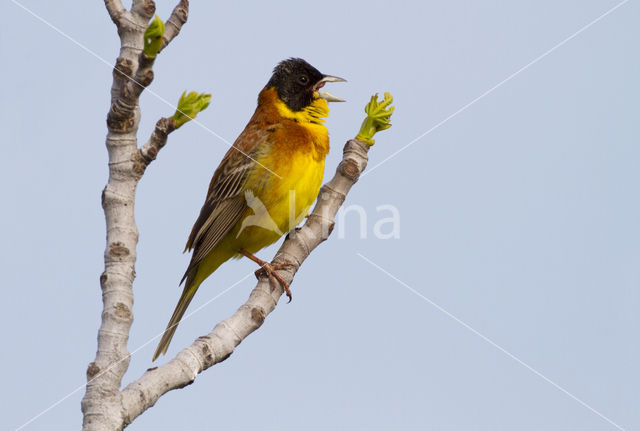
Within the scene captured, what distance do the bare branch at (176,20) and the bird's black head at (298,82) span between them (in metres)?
2.22

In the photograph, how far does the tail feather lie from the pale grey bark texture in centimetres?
177

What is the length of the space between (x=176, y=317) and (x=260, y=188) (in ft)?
4.69

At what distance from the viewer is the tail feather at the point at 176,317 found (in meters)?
6.15

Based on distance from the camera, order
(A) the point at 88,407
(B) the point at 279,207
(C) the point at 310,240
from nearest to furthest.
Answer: (A) the point at 88,407, (C) the point at 310,240, (B) the point at 279,207

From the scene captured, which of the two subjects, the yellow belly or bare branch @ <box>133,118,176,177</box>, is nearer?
bare branch @ <box>133,118,176,177</box>

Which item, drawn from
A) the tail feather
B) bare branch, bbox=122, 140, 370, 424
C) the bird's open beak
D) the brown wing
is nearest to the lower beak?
the bird's open beak

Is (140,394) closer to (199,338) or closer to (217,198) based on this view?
(199,338)

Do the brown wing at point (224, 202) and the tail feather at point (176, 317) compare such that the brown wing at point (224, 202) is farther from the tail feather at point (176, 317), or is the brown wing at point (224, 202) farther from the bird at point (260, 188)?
the tail feather at point (176, 317)

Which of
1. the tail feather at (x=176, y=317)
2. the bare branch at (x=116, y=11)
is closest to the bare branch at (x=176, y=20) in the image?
the bare branch at (x=116, y=11)

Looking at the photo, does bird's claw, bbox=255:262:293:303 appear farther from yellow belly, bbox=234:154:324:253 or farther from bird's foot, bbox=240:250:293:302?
yellow belly, bbox=234:154:324:253

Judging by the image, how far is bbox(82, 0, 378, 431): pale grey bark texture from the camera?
11.5 ft

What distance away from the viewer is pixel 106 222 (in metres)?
3.90

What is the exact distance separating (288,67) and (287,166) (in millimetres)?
1245

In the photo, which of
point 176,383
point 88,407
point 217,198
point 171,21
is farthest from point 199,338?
point 217,198
